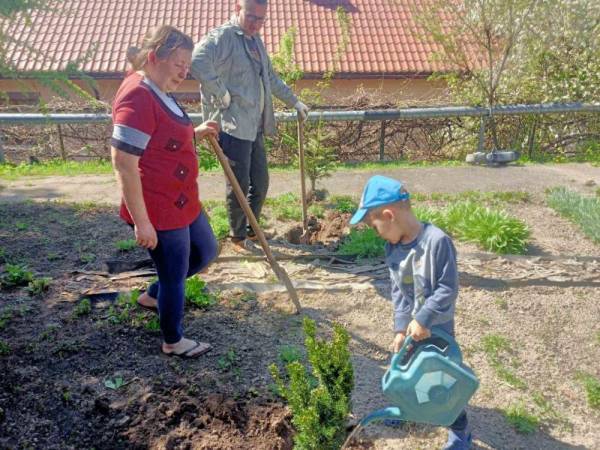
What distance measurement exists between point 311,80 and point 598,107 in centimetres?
776

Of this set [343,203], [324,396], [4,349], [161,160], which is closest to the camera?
[324,396]

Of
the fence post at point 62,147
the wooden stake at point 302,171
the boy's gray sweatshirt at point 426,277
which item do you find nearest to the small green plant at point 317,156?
the wooden stake at point 302,171

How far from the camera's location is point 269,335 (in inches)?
147

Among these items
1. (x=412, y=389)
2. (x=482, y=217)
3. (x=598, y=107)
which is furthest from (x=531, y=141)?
(x=412, y=389)

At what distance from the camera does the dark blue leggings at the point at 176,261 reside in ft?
10.1

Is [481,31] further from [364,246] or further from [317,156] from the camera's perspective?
[364,246]

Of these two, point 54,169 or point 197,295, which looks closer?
point 197,295

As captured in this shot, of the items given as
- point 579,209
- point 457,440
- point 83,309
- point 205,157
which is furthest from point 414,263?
point 579,209

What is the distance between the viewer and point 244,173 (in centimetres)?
474

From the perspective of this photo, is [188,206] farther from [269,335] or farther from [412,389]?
[412,389]

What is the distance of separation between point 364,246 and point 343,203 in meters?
1.25

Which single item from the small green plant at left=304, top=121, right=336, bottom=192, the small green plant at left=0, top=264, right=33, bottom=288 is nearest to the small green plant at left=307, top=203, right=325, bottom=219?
the small green plant at left=304, top=121, right=336, bottom=192

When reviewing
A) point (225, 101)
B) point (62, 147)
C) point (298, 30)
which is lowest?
point (62, 147)

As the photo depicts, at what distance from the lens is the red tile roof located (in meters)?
15.0
